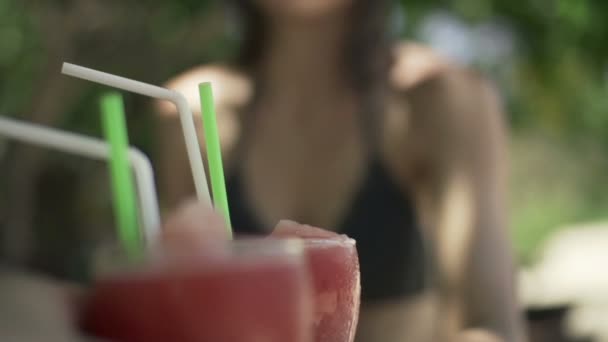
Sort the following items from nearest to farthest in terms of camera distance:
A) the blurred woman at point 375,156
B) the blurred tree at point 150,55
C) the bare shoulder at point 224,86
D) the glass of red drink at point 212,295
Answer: the glass of red drink at point 212,295 < the blurred woman at point 375,156 < the bare shoulder at point 224,86 < the blurred tree at point 150,55

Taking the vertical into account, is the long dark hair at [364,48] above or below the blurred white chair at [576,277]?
above

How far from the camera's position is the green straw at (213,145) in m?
0.48

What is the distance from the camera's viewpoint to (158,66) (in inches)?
145

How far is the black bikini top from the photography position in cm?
133

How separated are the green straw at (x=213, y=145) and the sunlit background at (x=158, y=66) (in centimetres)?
196

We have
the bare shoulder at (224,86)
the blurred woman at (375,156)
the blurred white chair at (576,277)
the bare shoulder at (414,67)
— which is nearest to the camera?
the blurred woman at (375,156)

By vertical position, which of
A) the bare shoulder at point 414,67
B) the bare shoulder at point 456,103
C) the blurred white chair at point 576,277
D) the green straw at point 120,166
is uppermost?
the bare shoulder at point 414,67

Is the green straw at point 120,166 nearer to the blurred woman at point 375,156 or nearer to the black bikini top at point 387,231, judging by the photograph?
the blurred woman at point 375,156

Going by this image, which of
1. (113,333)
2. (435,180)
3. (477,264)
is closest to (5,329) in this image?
(113,333)

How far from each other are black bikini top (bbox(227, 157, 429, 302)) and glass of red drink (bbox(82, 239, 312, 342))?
2.96ft

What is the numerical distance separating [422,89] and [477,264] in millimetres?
292

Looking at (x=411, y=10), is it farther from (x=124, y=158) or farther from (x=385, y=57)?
(x=124, y=158)

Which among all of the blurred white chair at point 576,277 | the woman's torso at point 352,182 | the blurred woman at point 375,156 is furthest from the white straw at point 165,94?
the blurred white chair at point 576,277

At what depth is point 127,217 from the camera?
446mm
